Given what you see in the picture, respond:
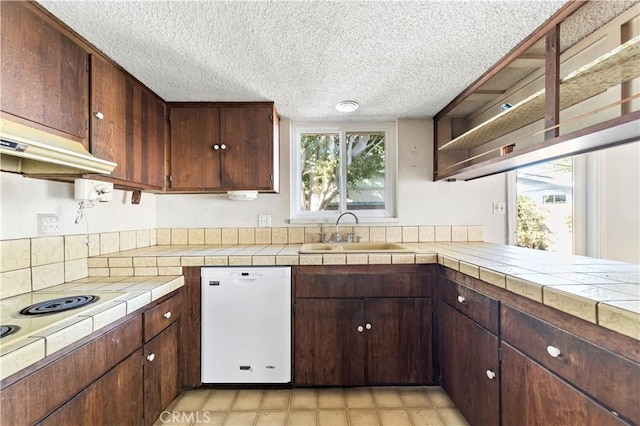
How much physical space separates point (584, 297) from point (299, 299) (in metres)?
1.39

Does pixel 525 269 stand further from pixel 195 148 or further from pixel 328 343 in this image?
pixel 195 148

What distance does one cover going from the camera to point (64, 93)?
4.09 ft

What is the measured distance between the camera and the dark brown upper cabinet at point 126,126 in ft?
4.71

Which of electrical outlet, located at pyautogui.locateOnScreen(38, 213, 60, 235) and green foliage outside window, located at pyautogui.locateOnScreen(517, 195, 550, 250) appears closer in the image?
electrical outlet, located at pyautogui.locateOnScreen(38, 213, 60, 235)

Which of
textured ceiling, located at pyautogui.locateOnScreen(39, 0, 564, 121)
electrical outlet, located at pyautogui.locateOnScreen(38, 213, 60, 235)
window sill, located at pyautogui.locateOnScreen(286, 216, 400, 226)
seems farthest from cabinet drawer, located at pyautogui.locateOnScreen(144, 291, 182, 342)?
textured ceiling, located at pyautogui.locateOnScreen(39, 0, 564, 121)

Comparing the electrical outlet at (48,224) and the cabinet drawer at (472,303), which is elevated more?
the electrical outlet at (48,224)

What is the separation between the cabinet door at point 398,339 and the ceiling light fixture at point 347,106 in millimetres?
1479

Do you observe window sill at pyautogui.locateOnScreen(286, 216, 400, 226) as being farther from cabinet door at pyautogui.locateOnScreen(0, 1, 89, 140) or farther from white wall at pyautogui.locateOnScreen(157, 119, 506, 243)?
cabinet door at pyautogui.locateOnScreen(0, 1, 89, 140)

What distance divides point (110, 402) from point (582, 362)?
A: 5.83ft

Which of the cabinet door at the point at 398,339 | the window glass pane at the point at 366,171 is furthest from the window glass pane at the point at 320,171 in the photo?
the cabinet door at the point at 398,339

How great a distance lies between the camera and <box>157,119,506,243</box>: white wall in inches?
93.3

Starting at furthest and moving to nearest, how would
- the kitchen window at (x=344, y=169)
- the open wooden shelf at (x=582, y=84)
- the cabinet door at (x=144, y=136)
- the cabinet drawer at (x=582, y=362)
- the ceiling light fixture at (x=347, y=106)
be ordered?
the kitchen window at (x=344, y=169) → the ceiling light fixture at (x=347, y=106) → the cabinet door at (x=144, y=136) → the open wooden shelf at (x=582, y=84) → the cabinet drawer at (x=582, y=362)

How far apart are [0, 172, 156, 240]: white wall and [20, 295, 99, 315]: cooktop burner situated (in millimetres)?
401

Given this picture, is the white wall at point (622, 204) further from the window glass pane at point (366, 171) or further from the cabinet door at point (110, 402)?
the cabinet door at point (110, 402)
